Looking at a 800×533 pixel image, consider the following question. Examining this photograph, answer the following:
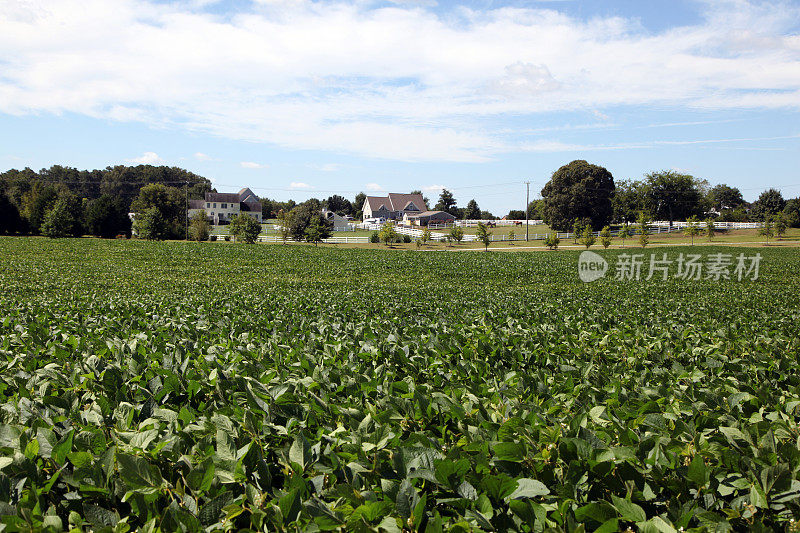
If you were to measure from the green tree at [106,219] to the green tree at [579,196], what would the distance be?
72891mm

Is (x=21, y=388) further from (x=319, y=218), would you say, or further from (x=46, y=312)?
(x=319, y=218)

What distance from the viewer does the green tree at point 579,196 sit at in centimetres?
9069

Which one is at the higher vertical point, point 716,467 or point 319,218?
point 319,218

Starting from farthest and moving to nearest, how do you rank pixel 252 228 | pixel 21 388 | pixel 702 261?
pixel 252 228 < pixel 702 261 < pixel 21 388

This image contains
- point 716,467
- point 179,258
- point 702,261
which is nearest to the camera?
point 716,467

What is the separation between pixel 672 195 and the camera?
92188mm

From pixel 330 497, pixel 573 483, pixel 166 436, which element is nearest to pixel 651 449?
pixel 573 483

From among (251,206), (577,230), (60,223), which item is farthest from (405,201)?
(60,223)

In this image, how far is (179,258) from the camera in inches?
1436

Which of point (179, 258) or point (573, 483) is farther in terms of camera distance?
point (179, 258)

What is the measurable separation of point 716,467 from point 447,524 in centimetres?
127

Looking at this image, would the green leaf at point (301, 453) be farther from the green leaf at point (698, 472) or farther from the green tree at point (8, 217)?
the green tree at point (8, 217)

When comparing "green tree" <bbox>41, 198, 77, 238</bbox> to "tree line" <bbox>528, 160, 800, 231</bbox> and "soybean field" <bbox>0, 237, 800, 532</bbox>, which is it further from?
"tree line" <bbox>528, 160, 800, 231</bbox>

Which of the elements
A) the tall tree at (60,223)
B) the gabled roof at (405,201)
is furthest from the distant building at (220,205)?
the tall tree at (60,223)
